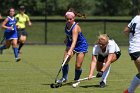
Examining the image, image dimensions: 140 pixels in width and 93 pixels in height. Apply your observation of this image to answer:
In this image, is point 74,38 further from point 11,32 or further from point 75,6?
point 75,6

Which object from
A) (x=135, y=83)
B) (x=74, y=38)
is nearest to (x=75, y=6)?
(x=74, y=38)

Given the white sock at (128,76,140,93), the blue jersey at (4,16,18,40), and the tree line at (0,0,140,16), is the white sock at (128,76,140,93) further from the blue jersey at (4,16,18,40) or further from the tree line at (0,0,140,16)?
the tree line at (0,0,140,16)

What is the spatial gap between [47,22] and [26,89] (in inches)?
872

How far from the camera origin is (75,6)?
134 ft

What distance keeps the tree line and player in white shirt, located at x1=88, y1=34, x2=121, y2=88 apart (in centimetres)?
2103

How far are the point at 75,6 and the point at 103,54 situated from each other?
29.2 metres

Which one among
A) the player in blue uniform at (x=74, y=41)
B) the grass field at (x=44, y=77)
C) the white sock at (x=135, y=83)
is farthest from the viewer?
the player in blue uniform at (x=74, y=41)

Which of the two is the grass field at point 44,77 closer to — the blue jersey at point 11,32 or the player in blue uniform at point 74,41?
the player in blue uniform at point 74,41

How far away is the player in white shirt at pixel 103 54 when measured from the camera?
11.4 metres

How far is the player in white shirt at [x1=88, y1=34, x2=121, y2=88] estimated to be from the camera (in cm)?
1142

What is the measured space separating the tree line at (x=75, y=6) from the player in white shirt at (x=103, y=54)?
2103cm

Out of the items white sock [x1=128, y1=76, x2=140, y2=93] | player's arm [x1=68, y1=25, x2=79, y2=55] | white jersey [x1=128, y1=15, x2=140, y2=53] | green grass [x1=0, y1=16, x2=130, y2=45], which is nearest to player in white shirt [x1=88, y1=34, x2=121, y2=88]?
player's arm [x1=68, y1=25, x2=79, y2=55]

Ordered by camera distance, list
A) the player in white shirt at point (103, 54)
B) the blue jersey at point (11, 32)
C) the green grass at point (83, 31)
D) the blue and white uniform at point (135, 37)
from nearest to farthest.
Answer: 1. the blue and white uniform at point (135, 37)
2. the player in white shirt at point (103, 54)
3. the blue jersey at point (11, 32)
4. the green grass at point (83, 31)

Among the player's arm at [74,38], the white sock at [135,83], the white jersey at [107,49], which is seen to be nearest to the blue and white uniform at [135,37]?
the white sock at [135,83]
